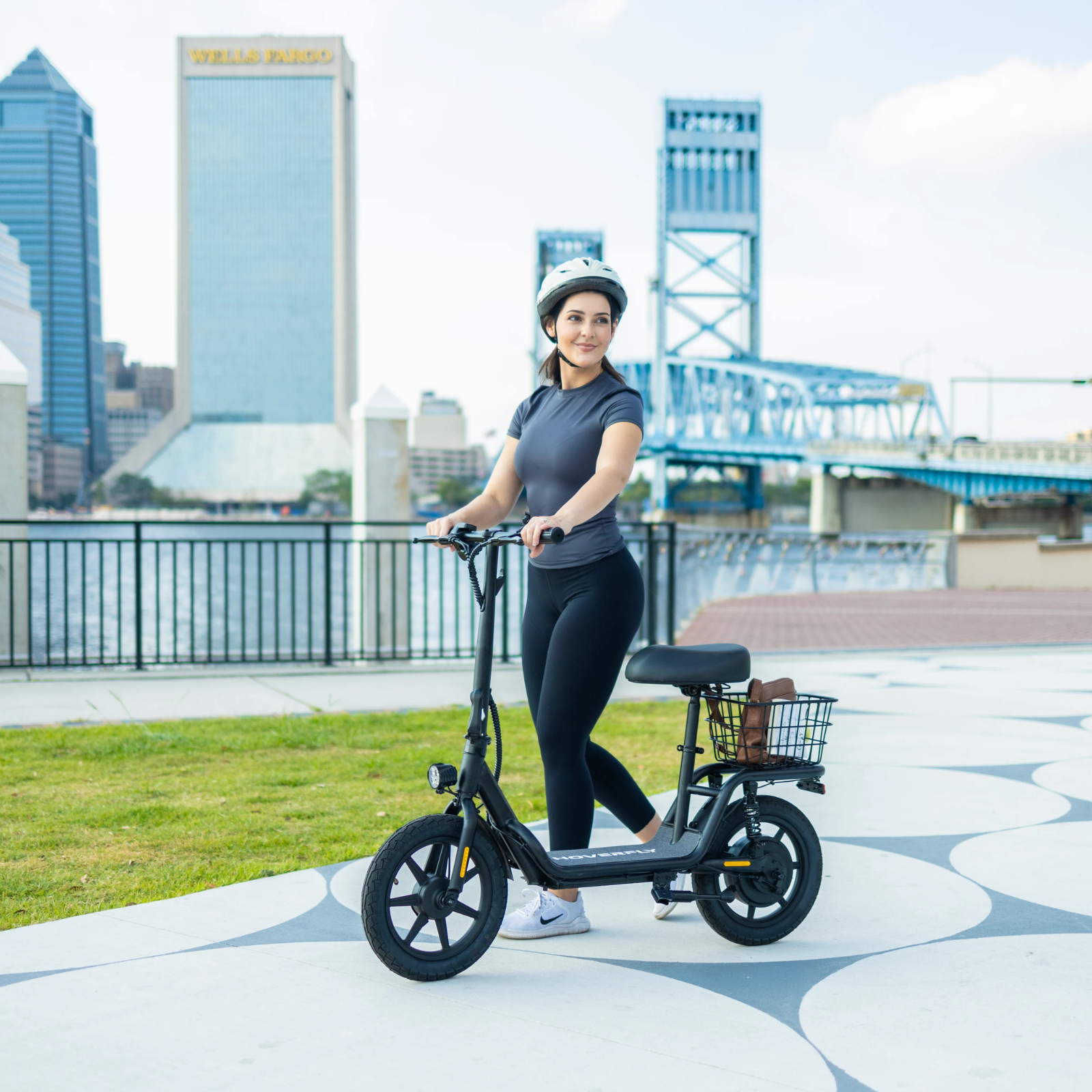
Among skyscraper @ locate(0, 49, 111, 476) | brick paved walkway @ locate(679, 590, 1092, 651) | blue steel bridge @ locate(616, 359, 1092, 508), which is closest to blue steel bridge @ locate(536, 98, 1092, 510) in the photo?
blue steel bridge @ locate(616, 359, 1092, 508)

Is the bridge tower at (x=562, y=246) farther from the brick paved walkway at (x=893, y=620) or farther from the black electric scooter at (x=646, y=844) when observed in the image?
the black electric scooter at (x=646, y=844)

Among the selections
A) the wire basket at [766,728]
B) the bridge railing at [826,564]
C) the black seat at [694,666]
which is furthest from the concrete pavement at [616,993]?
the bridge railing at [826,564]

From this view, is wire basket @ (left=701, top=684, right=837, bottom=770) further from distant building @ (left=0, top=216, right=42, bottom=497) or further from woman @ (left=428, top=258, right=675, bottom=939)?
distant building @ (left=0, top=216, right=42, bottom=497)

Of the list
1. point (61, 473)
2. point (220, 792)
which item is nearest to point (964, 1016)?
point (220, 792)

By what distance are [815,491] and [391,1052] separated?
6171cm

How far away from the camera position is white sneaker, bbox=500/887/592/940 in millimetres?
3012

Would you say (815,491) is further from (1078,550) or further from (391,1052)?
(391,1052)

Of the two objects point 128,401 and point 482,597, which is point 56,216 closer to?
point 128,401

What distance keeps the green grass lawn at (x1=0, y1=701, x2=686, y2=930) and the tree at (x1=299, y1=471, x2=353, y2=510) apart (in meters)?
111

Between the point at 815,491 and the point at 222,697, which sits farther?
the point at 815,491

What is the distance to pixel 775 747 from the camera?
293 centimetres

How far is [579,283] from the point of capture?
2.99 m

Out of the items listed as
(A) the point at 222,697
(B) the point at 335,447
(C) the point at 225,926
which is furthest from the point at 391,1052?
(B) the point at 335,447

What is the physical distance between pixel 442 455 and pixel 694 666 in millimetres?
124375
